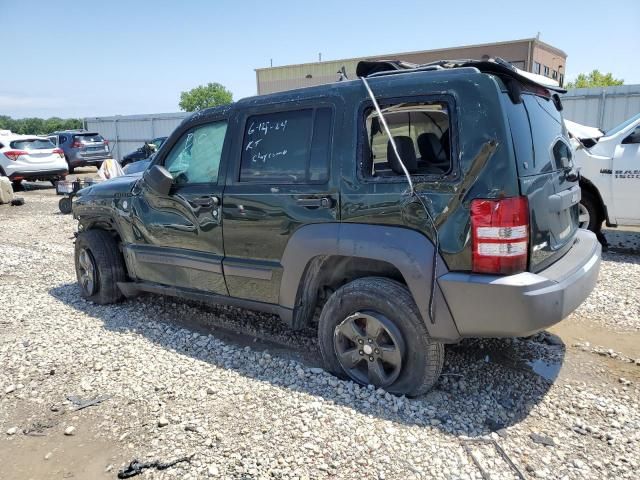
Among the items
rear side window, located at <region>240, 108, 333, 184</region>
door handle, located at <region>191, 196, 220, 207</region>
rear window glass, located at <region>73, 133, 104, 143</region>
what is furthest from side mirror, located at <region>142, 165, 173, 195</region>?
rear window glass, located at <region>73, 133, 104, 143</region>

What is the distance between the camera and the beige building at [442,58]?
30.9m

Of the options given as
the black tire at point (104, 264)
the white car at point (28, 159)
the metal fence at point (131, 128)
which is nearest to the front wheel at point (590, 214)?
the black tire at point (104, 264)

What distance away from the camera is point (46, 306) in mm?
5305

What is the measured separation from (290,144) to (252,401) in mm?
1790

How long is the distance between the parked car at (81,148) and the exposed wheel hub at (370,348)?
785 inches

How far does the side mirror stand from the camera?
13.8 feet

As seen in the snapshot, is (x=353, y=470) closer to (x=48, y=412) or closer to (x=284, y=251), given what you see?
(x=284, y=251)

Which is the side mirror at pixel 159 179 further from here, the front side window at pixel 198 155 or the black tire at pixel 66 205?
the black tire at pixel 66 205

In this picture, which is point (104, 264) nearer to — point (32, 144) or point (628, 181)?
point (628, 181)

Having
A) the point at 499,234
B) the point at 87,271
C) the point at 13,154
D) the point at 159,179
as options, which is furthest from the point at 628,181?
the point at 13,154

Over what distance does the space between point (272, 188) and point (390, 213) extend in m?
0.98

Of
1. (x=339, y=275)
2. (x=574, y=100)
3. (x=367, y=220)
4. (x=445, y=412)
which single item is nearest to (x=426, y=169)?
(x=367, y=220)

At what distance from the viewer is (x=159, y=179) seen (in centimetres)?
423

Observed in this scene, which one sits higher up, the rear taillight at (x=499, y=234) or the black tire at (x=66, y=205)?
the rear taillight at (x=499, y=234)
